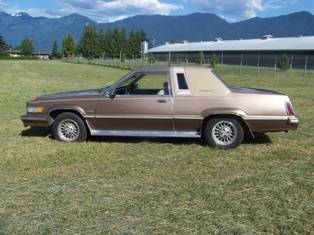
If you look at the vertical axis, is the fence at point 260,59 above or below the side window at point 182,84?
above

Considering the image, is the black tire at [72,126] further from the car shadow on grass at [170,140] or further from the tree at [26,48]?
the tree at [26,48]

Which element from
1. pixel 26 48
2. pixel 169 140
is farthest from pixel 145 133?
pixel 26 48

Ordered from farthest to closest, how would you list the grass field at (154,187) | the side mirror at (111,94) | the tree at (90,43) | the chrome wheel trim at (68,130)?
the tree at (90,43) < the chrome wheel trim at (68,130) < the side mirror at (111,94) < the grass field at (154,187)

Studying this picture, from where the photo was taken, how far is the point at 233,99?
882 cm

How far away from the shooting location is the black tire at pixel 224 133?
8859 mm

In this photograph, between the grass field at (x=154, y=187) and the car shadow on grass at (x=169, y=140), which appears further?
the car shadow on grass at (x=169, y=140)

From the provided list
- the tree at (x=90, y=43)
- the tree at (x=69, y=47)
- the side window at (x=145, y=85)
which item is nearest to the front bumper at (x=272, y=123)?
the side window at (x=145, y=85)

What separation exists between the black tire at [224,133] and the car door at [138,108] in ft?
2.19

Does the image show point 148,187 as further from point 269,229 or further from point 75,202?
point 269,229

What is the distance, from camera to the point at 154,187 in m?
6.43

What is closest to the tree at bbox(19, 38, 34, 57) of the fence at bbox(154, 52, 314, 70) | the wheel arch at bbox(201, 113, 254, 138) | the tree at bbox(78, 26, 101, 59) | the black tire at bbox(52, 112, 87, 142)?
the tree at bbox(78, 26, 101, 59)

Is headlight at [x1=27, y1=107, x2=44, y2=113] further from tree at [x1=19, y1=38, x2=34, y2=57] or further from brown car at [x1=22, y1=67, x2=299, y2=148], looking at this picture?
tree at [x1=19, y1=38, x2=34, y2=57]

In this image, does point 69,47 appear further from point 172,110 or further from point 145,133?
point 172,110

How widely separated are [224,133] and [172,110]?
3.18 feet
